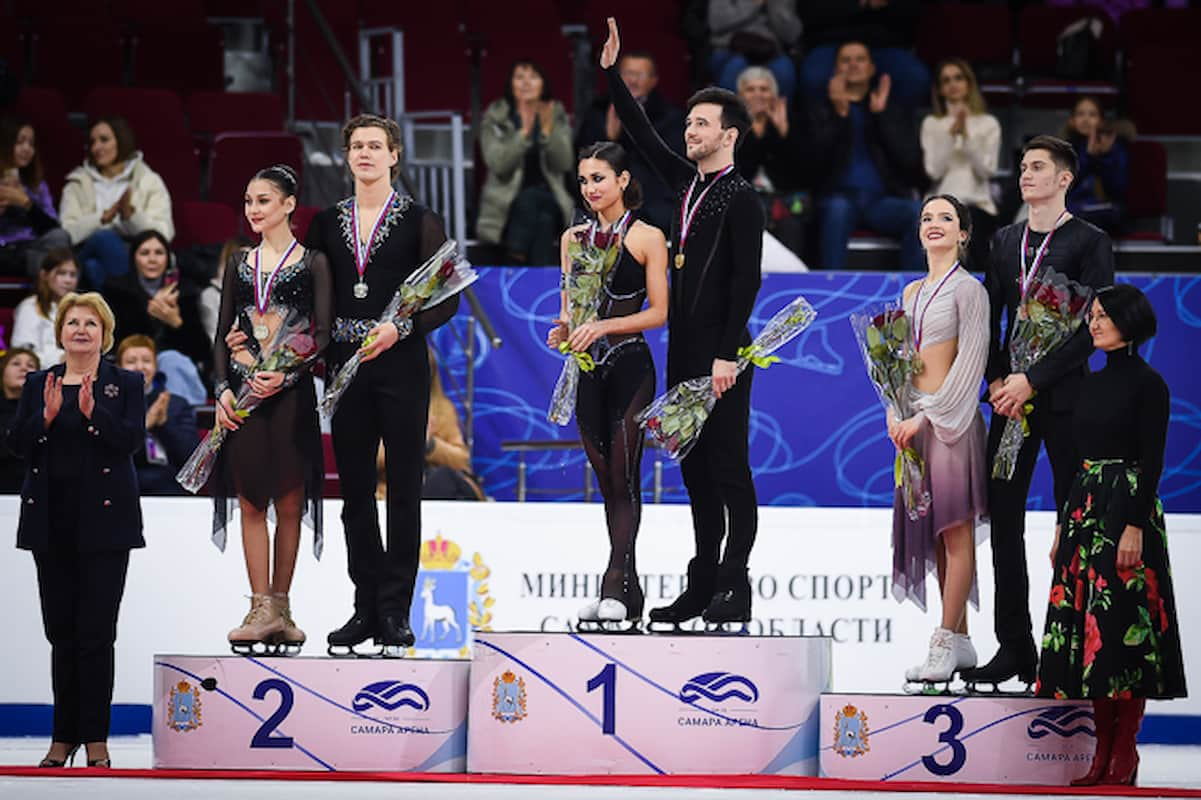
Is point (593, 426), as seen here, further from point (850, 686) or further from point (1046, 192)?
point (850, 686)

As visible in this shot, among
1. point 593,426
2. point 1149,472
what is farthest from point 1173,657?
point 593,426

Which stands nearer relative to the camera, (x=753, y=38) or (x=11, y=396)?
(x=11, y=396)

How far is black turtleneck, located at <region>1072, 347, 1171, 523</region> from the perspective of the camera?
535 cm

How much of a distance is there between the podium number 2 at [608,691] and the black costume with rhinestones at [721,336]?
427mm

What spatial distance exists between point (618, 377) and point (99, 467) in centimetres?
167

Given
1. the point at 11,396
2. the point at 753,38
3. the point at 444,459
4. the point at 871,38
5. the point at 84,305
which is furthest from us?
the point at 871,38

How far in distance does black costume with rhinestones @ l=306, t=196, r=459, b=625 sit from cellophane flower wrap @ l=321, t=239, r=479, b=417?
0.03 m

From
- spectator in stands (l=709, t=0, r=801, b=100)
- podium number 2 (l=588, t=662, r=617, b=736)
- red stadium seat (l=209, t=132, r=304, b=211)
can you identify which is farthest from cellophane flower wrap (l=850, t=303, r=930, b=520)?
red stadium seat (l=209, t=132, r=304, b=211)

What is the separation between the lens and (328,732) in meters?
5.54

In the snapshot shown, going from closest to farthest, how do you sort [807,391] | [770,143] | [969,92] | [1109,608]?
[1109,608] < [807,391] < [770,143] < [969,92]

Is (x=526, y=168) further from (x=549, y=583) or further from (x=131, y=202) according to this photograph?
(x=549, y=583)

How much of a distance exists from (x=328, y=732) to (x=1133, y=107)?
7.36 m

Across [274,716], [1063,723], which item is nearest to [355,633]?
[274,716]

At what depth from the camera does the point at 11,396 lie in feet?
25.8
